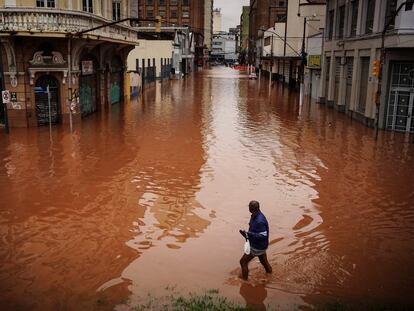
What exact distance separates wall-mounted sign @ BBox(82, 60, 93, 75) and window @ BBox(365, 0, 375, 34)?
17430mm

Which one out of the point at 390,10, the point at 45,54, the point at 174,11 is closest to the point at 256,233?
the point at 45,54

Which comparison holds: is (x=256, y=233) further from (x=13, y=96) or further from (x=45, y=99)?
(x=45, y=99)

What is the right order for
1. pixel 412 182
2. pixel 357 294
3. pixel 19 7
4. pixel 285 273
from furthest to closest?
1. pixel 19 7
2. pixel 412 182
3. pixel 285 273
4. pixel 357 294

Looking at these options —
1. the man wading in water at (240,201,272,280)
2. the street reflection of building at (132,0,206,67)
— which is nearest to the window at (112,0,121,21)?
the man wading in water at (240,201,272,280)

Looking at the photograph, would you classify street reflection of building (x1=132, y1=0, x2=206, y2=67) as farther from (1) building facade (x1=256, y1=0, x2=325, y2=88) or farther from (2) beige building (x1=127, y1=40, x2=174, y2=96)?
(2) beige building (x1=127, y1=40, x2=174, y2=96)

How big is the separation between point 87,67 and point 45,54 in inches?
185

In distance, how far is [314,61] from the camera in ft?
137

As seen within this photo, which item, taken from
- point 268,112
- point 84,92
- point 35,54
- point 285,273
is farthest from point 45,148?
point 268,112

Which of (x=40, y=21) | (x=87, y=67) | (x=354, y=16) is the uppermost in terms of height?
(x=354, y=16)

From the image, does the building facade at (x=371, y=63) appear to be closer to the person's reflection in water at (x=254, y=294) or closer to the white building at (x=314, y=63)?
the white building at (x=314, y=63)

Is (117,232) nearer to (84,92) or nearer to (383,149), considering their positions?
(383,149)

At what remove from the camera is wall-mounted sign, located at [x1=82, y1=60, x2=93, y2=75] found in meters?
27.6

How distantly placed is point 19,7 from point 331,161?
16506 millimetres

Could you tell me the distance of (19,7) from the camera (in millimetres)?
22312
